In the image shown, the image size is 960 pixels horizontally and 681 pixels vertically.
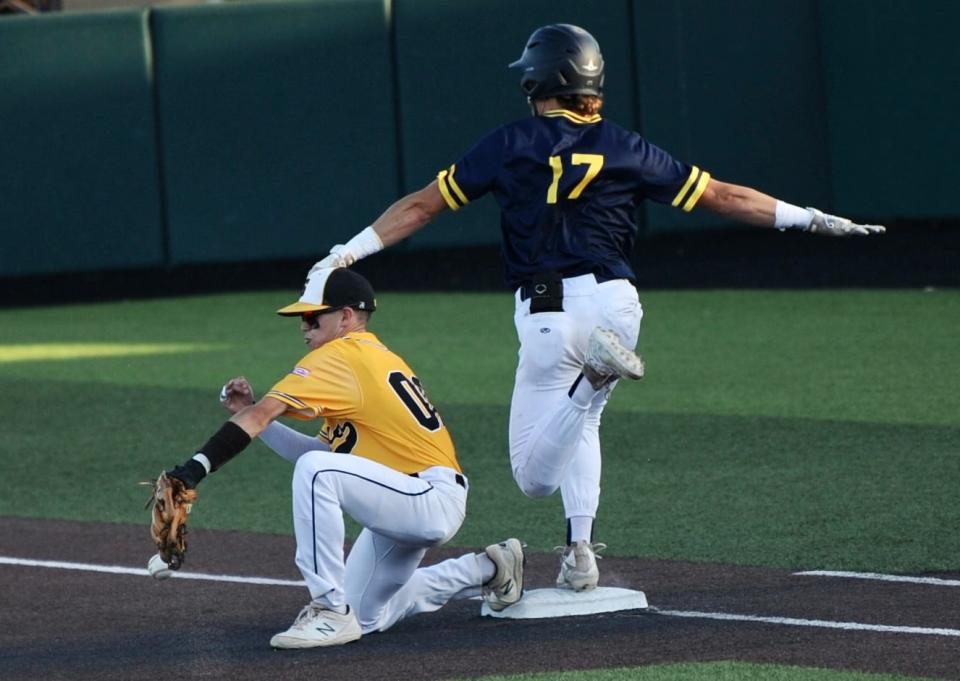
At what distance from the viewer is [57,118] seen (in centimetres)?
1798

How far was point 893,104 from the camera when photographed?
17.4 meters

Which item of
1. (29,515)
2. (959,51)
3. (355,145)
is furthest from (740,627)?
(355,145)

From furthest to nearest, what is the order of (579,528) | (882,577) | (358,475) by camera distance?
1. (882,577)
2. (579,528)
3. (358,475)

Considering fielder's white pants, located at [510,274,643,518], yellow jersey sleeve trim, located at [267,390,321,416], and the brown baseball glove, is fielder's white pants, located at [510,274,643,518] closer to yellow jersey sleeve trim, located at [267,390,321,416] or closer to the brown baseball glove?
yellow jersey sleeve trim, located at [267,390,321,416]

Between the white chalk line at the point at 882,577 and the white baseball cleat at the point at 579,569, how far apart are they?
35.3 inches

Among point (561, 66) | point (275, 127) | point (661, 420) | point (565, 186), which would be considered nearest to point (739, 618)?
point (565, 186)

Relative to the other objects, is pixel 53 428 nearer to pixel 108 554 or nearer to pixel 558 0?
pixel 108 554

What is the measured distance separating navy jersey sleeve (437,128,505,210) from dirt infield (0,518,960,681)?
1.50m

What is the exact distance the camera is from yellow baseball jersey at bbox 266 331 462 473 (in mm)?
5660

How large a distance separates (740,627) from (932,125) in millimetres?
12160

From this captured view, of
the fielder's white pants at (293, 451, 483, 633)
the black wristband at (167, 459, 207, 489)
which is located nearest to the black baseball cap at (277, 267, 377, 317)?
the fielder's white pants at (293, 451, 483, 633)

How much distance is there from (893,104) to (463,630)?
12.6 metres

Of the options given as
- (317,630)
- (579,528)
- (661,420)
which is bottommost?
(661,420)

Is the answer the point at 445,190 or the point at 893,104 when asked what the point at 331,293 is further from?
the point at 893,104
